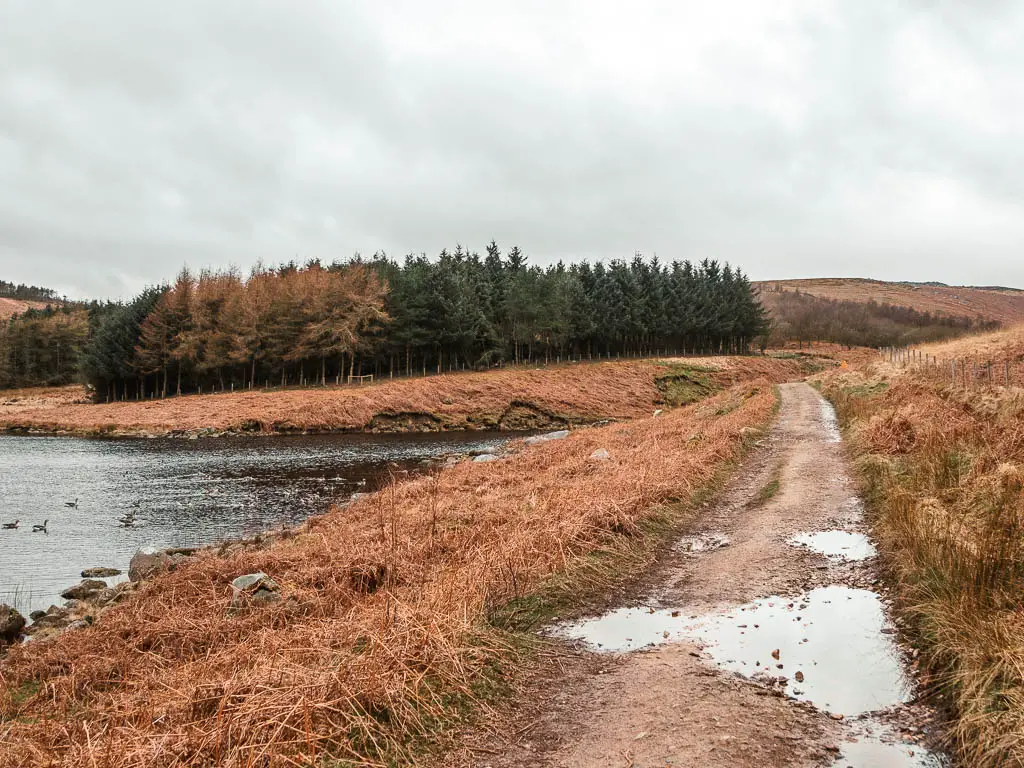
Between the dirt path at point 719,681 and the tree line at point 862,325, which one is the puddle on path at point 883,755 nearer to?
the dirt path at point 719,681

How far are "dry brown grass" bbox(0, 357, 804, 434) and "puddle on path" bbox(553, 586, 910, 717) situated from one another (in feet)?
126

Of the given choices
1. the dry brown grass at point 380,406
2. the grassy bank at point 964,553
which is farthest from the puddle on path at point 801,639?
the dry brown grass at point 380,406

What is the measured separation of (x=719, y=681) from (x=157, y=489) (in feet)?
70.0

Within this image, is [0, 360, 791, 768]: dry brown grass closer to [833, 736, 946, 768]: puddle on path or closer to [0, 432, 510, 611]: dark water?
[833, 736, 946, 768]: puddle on path

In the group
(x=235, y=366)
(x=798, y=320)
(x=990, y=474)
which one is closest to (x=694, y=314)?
(x=798, y=320)

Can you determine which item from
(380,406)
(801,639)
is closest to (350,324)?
(380,406)

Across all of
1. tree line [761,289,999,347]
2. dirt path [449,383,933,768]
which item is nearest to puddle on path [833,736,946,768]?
dirt path [449,383,933,768]

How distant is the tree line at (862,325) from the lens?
106 metres

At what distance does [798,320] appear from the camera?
118875 millimetres

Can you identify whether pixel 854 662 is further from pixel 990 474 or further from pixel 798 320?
pixel 798 320

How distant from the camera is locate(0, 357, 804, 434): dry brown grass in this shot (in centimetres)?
4225

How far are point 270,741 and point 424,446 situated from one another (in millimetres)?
30473

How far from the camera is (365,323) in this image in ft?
190

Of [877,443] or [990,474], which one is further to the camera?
[877,443]
